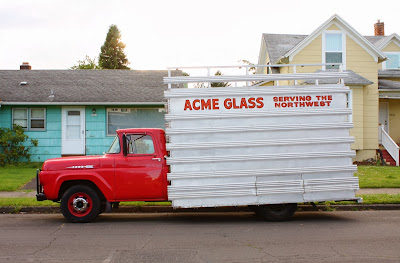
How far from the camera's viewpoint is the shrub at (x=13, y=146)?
19719 mm

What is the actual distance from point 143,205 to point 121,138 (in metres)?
2.32

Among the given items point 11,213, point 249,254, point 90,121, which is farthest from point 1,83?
point 249,254

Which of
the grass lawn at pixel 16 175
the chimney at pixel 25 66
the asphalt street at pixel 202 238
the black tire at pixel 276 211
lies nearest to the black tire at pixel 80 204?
the asphalt street at pixel 202 238

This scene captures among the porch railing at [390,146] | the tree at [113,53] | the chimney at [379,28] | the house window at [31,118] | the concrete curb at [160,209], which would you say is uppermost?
the tree at [113,53]

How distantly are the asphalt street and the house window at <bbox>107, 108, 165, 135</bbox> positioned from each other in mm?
10919

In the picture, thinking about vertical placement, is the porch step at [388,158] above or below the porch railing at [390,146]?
below

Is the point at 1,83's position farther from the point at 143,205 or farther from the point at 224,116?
the point at 224,116

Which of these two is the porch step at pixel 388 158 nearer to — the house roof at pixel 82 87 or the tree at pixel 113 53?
the house roof at pixel 82 87

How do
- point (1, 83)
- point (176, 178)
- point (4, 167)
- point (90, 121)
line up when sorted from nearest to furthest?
point (176, 178), point (4, 167), point (90, 121), point (1, 83)

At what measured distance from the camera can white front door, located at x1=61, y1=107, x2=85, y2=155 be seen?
68.8 ft

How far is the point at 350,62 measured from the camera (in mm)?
22688

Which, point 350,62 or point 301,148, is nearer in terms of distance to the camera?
point 301,148

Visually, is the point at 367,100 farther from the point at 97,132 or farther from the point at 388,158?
the point at 97,132

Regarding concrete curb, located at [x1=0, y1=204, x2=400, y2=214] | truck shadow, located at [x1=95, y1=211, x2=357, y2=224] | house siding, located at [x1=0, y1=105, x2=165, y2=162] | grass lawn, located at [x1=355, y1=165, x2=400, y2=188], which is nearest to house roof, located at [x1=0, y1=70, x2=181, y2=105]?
house siding, located at [x1=0, y1=105, x2=165, y2=162]
